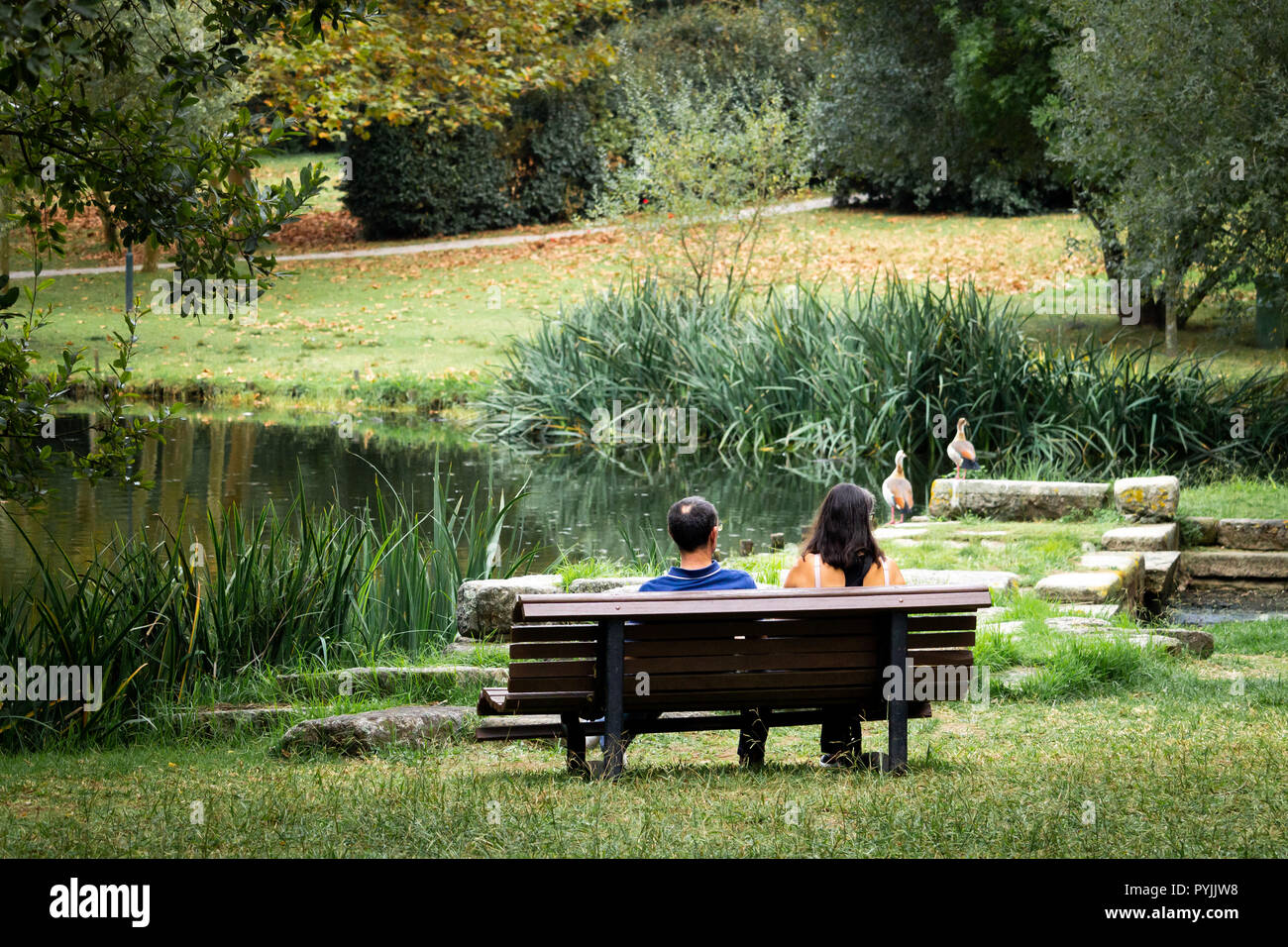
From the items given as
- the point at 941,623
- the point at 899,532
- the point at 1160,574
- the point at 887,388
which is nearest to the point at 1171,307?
the point at 887,388

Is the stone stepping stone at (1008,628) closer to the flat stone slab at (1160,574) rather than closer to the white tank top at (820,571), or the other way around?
the white tank top at (820,571)

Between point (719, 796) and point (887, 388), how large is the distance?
1202cm

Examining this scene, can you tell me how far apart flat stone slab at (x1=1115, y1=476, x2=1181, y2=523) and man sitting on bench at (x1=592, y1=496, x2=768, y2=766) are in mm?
6351

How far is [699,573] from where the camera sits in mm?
5367

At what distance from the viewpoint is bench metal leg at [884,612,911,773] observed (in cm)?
490

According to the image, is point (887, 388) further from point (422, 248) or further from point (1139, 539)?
point (422, 248)

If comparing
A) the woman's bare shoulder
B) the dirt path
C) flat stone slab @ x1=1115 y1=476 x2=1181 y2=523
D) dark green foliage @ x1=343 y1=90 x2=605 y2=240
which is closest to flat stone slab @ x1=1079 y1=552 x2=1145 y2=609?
flat stone slab @ x1=1115 y1=476 x2=1181 y2=523

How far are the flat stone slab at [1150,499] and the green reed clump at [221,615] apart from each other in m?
Result: 5.13

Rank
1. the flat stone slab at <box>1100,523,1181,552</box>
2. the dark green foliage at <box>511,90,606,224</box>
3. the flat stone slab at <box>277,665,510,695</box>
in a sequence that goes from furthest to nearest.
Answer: the dark green foliage at <box>511,90,606,224</box>
the flat stone slab at <box>1100,523,1181,552</box>
the flat stone slab at <box>277,665,510,695</box>

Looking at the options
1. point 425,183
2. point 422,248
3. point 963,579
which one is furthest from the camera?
point 425,183

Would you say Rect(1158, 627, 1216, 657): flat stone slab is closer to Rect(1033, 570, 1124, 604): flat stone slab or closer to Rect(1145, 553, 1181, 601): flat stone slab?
Rect(1033, 570, 1124, 604): flat stone slab

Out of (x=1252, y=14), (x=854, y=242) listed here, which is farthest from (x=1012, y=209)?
(x=1252, y=14)

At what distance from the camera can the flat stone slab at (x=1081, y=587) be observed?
8305mm
